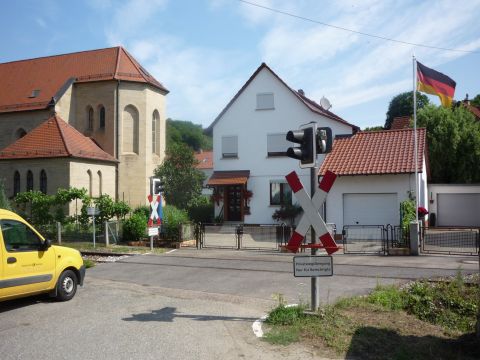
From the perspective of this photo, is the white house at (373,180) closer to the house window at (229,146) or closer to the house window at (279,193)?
the house window at (279,193)

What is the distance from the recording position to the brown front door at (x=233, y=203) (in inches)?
1156

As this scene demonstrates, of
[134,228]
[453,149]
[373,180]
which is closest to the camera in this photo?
[134,228]

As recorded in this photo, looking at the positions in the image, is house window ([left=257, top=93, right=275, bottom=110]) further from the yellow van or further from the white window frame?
the yellow van

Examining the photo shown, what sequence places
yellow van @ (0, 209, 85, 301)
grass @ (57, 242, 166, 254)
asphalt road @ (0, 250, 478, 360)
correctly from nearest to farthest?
1. asphalt road @ (0, 250, 478, 360)
2. yellow van @ (0, 209, 85, 301)
3. grass @ (57, 242, 166, 254)

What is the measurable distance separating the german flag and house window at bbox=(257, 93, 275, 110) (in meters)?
12.0

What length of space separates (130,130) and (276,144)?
12168 mm

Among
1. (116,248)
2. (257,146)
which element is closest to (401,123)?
(257,146)

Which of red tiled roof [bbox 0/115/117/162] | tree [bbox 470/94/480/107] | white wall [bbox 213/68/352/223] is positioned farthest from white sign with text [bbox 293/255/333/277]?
tree [bbox 470/94/480/107]

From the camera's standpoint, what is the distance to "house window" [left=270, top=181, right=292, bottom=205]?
28359 millimetres

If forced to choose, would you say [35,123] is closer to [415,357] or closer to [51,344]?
[51,344]

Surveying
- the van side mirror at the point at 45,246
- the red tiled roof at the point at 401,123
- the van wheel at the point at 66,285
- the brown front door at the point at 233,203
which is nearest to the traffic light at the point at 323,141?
the van side mirror at the point at 45,246

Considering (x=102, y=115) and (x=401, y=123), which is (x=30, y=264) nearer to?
(x=102, y=115)

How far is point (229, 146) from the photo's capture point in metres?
29.9

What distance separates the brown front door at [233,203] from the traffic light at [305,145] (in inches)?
852
